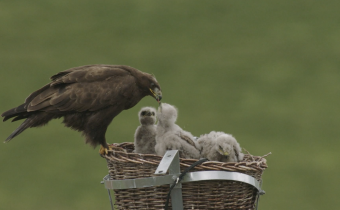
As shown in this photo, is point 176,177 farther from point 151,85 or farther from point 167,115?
point 151,85

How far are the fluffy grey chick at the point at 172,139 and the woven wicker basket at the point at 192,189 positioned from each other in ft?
0.70

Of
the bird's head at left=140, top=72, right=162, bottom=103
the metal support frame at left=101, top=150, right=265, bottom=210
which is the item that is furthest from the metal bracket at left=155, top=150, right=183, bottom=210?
the bird's head at left=140, top=72, right=162, bottom=103

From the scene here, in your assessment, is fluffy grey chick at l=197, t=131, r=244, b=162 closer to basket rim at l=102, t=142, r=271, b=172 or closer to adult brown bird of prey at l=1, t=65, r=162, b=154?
basket rim at l=102, t=142, r=271, b=172

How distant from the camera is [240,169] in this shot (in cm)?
220

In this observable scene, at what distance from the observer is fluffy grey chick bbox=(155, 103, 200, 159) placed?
8.15 ft

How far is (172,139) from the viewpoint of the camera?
2.51 meters

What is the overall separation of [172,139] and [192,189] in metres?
0.40

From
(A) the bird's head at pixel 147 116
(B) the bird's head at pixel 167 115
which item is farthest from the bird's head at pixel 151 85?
(B) the bird's head at pixel 167 115

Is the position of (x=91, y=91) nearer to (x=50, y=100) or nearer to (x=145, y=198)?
(x=50, y=100)

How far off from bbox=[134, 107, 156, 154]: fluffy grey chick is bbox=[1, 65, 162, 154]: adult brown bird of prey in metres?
0.14

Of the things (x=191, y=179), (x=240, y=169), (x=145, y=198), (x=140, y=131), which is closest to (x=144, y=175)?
(x=145, y=198)

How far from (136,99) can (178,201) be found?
119cm

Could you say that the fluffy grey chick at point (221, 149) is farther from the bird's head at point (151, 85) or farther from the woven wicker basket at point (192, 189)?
the bird's head at point (151, 85)

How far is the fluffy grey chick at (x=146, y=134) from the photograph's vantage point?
2.91 m
